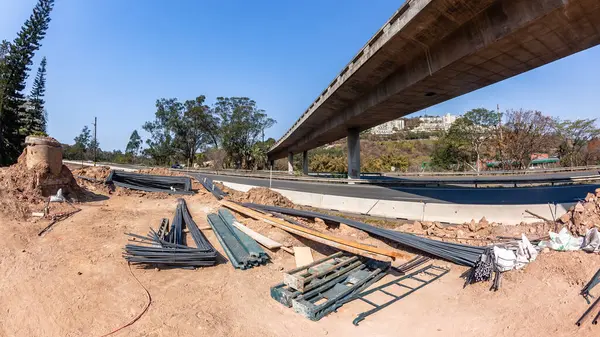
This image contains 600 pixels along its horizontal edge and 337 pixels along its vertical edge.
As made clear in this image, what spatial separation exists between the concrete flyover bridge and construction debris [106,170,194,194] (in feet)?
38.6

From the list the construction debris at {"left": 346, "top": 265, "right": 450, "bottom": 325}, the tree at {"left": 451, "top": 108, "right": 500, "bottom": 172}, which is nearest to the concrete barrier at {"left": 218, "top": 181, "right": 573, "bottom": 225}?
the construction debris at {"left": 346, "top": 265, "right": 450, "bottom": 325}

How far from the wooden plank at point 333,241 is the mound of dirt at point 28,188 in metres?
7.69

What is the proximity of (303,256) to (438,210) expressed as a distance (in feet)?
22.0

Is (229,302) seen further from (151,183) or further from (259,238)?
(151,183)

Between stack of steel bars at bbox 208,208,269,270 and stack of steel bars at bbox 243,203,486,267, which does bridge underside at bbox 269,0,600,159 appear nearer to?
stack of steel bars at bbox 243,203,486,267

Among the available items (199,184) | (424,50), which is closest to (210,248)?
(424,50)

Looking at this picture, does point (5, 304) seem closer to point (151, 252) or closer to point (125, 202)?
point (151, 252)

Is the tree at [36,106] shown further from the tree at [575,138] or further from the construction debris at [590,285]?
the tree at [575,138]

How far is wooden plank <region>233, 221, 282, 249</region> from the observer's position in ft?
26.8

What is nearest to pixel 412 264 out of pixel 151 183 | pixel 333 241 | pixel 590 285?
pixel 333 241

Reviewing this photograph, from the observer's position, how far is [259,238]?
8711 mm

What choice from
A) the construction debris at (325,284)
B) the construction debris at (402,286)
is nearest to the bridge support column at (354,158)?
the construction debris at (402,286)

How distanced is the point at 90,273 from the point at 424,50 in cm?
1304

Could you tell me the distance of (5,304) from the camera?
16.4 ft
